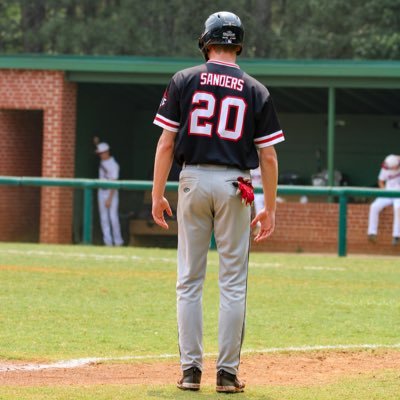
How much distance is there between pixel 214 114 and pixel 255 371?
182cm

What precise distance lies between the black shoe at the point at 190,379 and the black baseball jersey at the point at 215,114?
3.62 ft

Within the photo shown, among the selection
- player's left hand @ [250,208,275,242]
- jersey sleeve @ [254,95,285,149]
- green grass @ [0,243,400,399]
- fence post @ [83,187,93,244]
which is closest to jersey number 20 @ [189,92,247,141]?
jersey sleeve @ [254,95,285,149]

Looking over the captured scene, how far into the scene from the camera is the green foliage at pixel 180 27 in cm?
3334

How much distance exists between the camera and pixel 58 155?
22.7 metres

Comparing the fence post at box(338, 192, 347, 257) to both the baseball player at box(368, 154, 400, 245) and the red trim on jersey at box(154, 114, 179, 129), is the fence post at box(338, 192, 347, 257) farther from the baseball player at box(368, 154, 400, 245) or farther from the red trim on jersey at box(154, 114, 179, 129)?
the red trim on jersey at box(154, 114, 179, 129)

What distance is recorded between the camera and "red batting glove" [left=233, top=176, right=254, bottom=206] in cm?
635

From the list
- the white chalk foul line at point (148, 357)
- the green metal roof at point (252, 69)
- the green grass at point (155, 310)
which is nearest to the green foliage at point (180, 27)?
the green metal roof at point (252, 69)

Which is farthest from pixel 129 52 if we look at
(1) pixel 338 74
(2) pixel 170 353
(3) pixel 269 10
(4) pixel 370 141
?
(2) pixel 170 353

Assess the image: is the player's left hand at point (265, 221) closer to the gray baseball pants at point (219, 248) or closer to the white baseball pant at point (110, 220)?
the gray baseball pants at point (219, 248)

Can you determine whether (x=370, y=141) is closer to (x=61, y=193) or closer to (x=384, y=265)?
(x=61, y=193)

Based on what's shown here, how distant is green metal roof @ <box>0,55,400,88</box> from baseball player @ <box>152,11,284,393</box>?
14.9 m

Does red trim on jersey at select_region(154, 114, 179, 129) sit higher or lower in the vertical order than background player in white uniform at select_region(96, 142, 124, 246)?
higher

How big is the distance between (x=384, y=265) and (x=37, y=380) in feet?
31.5

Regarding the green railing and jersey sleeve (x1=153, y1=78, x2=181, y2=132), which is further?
the green railing
